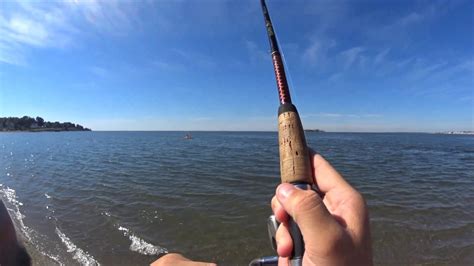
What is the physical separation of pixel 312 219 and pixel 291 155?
447 millimetres

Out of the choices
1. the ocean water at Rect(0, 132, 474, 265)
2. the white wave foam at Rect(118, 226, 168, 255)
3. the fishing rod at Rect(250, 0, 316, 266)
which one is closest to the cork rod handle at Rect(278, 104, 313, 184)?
the fishing rod at Rect(250, 0, 316, 266)

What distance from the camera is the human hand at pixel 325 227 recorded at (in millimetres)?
→ 1533

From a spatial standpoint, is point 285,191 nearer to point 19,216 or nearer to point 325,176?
point 325,176

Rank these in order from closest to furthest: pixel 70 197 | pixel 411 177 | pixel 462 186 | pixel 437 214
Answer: pixel 437 214 → pixel 70 197 → pixel 462 186 → pixel 411 177

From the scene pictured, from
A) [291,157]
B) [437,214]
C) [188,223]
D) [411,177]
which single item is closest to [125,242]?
[188,223]

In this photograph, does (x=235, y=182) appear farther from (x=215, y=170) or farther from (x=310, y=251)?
(x=310, y=251)

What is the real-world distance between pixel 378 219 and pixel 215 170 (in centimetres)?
1237

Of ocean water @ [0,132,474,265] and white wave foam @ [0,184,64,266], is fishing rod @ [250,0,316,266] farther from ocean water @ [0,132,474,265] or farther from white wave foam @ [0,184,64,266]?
white wave foam @ [0,184,64,266]

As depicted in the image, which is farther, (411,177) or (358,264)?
(411,177)

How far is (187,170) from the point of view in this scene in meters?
20.1

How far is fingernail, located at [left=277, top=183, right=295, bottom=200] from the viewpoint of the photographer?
64.0 inches

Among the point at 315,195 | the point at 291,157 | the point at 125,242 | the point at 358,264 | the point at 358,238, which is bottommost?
the point at 125,242

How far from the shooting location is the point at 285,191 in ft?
5.41

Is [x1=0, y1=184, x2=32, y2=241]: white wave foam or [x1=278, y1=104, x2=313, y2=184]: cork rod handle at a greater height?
[x1=278, y1=104, x2=313, y2=184]: cork rod handle
